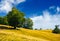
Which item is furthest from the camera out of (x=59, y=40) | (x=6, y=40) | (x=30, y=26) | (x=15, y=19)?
(x=30, y=26)

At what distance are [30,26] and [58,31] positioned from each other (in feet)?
128

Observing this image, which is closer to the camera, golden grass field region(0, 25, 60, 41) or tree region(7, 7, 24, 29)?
golden grass field region(0, 25, 60, 41)

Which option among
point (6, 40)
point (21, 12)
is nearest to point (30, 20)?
point (21, 12)

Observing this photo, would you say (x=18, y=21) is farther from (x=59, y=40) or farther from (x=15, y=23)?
(x=59, y=40)

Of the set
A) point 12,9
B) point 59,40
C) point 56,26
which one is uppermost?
point 12,9

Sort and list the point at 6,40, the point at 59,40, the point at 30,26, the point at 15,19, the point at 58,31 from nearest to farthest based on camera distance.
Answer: the point at 6,40 → the point at 59,40 → the point at 15,19 → the point at 58,31 → the point at 30,26

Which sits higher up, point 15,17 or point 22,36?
point 15,17

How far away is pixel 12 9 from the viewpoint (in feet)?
244

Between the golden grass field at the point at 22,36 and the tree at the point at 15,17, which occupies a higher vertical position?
the tree at the point at 15,17

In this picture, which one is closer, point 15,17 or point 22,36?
point 22,36

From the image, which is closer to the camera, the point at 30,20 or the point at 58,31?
the point at 58,31

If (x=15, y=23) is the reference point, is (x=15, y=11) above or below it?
above

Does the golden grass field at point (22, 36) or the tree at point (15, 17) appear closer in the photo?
the golden grass field at point (22, 36)

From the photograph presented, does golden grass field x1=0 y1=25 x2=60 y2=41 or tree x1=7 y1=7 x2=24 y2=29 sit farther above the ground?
tree x1=7 y1=7 x2=24 y2=29
